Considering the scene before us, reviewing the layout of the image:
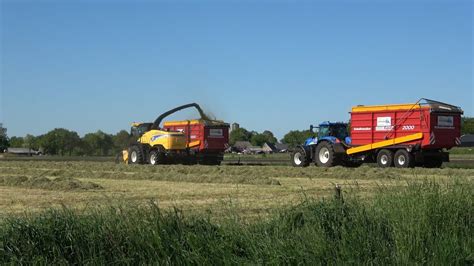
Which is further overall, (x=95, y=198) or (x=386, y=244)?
(x=95, y=198)

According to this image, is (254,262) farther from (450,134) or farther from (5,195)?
(450,134)

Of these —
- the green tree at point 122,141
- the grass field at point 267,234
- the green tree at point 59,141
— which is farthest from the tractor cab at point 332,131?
the green tree at point 59,141

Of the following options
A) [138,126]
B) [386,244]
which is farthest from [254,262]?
[138,126]

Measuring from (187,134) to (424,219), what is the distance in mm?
37976

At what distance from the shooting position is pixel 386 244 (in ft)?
25.8

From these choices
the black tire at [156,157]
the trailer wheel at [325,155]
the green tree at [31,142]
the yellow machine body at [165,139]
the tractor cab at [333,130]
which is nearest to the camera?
the trailer wheel at [325,155]

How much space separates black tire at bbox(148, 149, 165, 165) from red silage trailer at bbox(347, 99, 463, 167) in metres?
13.2

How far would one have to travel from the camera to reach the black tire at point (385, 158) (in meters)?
33.0

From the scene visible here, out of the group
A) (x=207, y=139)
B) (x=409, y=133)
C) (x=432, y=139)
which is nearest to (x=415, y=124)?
(x=409, y=133)

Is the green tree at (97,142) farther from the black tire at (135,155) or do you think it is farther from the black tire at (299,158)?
the black tire at (299,158)

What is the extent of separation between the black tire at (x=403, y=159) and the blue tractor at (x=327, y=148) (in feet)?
9.46

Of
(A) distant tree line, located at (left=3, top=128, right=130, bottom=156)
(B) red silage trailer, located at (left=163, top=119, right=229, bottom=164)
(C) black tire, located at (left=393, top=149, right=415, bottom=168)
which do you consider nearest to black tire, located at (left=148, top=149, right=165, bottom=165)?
(B) red silage trailer, located at (left=163, top=119, right=229, bottom=164)

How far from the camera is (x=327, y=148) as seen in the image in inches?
1411

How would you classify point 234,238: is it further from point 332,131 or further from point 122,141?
point 122,141
